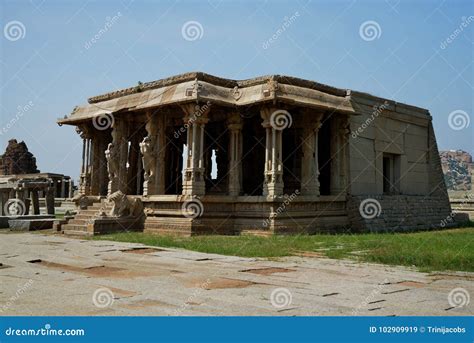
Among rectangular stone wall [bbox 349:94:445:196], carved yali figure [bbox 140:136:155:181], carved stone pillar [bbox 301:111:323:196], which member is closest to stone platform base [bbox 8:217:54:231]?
carved yali figure [bbox 140:136:155:181]

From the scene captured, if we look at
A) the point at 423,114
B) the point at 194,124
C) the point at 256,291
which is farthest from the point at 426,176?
the point at 256,291

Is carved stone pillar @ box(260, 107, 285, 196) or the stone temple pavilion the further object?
the stone temple pavilion

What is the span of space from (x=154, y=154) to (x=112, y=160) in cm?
258

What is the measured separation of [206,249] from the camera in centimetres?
1248

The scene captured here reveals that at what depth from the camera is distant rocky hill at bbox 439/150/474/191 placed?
5791 centimetres

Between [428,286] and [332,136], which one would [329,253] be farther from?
[332,136]

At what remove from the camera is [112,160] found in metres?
20.7

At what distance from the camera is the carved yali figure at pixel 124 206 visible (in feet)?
60.4
